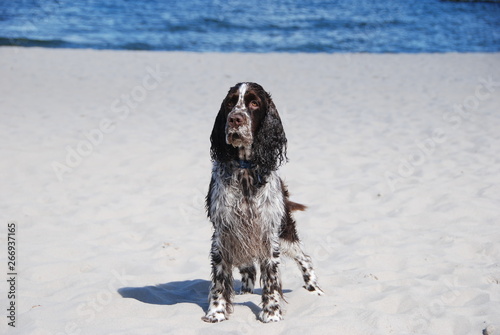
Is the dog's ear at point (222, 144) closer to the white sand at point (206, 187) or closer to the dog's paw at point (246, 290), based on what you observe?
the white sand at point (206, 187)

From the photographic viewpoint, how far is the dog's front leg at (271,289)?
13.3ft

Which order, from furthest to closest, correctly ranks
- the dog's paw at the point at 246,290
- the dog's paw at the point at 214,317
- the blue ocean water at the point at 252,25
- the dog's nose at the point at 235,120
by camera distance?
the blue ocean water at the point at 252,25 → the dog's paw at the point at 246,290 → the dog's paw at the point at 214,317 → the dog's nose at the point at 235,120

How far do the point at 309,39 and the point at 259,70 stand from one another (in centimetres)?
857

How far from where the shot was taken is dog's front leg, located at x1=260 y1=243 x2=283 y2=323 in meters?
4.07

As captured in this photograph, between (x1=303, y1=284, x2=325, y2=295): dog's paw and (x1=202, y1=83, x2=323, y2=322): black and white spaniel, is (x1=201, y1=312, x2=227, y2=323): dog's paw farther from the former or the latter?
(x1=303, y1=284, x2=325, y2=295): dog's paw

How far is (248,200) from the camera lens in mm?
4102

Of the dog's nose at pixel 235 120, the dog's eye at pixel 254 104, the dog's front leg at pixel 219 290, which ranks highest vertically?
the dog's eye at pixel 254 104

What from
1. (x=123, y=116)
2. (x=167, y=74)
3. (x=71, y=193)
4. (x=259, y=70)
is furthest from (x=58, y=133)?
(x=259, y=70)

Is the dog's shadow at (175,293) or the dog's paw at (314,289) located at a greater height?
the dog's paw at (314,289)

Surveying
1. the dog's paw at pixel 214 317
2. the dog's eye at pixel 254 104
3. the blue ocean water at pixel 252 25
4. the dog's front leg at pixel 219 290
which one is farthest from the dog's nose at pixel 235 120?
the blue ocean water at pixel 252 25

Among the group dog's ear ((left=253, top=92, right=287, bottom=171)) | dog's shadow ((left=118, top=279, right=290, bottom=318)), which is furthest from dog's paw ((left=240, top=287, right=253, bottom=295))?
dog's ear ((left=253, top=92, right=287, bottom=171))

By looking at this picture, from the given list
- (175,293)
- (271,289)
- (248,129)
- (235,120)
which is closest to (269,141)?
(248,129)

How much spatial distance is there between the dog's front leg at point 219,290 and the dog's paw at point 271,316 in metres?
0.26

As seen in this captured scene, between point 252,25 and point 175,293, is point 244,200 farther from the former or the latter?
point 252,25
